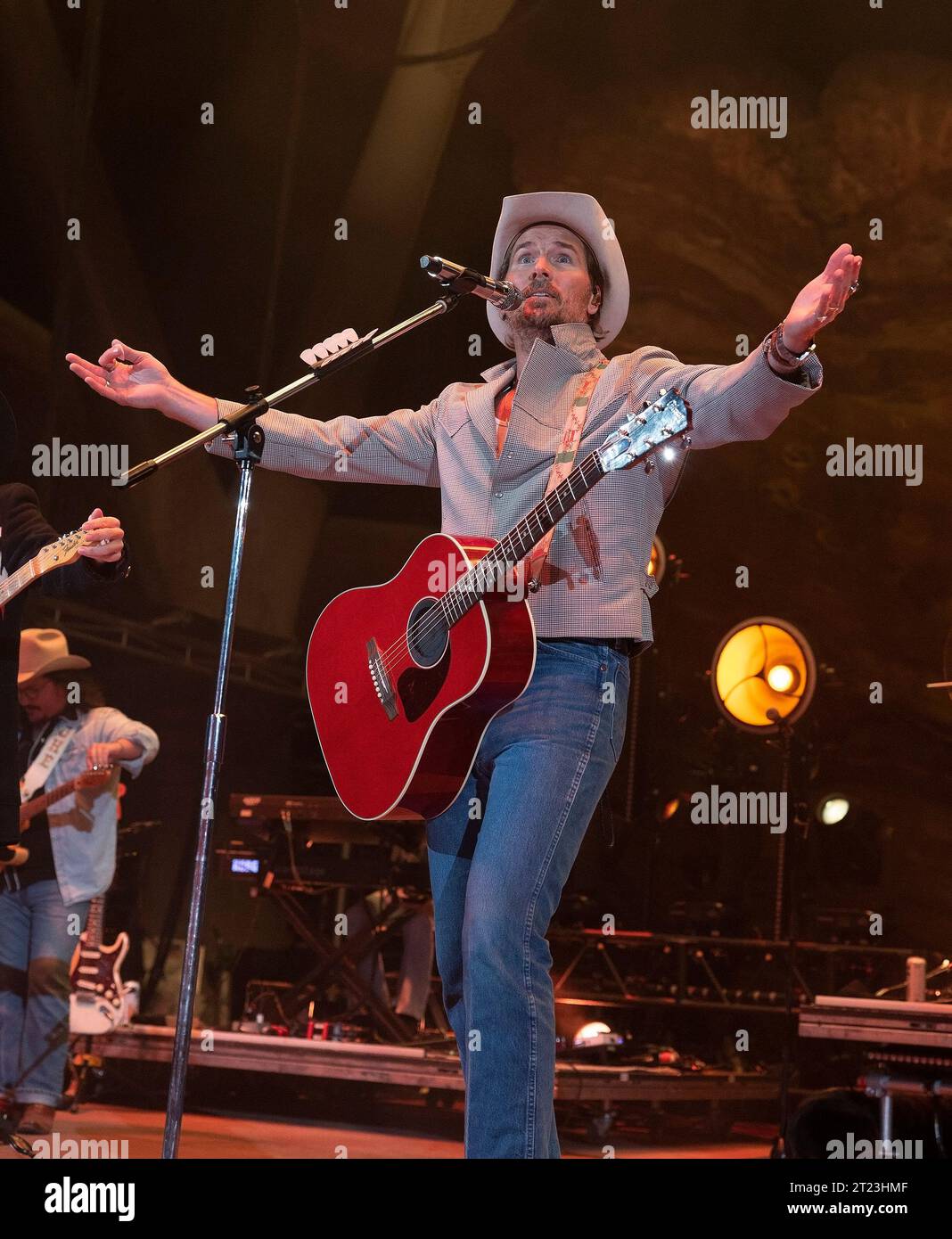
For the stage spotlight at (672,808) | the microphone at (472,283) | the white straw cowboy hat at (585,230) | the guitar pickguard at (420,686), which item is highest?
the white straw cowboy hat at (585,230)

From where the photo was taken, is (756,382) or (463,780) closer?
(756,382)

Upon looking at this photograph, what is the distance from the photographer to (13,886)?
6.11 meters

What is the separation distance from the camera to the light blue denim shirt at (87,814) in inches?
241

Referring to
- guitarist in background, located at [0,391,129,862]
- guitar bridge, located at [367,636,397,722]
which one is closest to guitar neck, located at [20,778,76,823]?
guitarist in background, located at [0,391,129,862]

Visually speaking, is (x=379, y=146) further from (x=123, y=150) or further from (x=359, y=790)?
(x=359, y=790)

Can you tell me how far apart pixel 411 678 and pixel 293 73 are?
5150 mm

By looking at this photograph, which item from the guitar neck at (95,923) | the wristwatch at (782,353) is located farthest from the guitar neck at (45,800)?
the wristwatch at (782,353)

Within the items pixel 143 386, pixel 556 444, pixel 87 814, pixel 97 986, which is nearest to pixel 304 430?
pixel 143 386

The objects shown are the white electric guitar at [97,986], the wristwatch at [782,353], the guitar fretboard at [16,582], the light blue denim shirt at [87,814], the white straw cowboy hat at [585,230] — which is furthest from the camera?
the white electric guitar at [97,986]

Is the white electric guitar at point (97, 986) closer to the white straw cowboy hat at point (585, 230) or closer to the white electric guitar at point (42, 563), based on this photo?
the white electric guitar at point (42, 563)

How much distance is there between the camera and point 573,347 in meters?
3.19

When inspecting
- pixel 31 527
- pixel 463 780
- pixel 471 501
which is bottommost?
pixel 463 780

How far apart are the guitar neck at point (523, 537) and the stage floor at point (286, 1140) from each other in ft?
9.73
